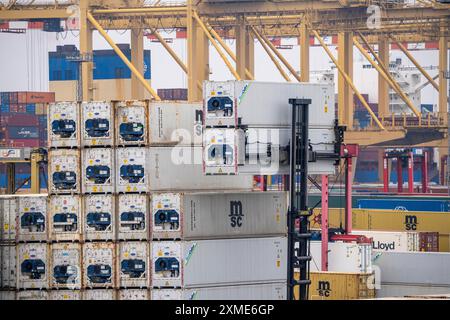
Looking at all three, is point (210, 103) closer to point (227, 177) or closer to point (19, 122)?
point (227, 177)

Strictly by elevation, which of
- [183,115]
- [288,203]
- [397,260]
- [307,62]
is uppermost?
[307,62]

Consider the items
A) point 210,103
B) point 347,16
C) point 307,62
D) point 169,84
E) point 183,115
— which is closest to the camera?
point 210,103

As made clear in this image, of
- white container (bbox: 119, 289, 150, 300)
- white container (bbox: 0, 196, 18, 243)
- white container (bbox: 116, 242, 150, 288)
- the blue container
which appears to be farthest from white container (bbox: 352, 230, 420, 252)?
white container (bbox: 0, 196, 18, 243)

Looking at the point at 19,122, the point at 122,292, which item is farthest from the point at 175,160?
the point at 19,122

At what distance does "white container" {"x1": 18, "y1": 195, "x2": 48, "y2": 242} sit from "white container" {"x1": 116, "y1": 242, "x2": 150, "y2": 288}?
8.41ft

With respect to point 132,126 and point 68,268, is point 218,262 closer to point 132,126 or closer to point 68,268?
point 68,268

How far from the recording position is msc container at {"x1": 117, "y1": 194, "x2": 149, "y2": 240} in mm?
27125

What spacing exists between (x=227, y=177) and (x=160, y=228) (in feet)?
10.7

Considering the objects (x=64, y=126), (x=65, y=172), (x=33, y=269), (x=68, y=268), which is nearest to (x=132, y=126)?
(x=64, y=126)

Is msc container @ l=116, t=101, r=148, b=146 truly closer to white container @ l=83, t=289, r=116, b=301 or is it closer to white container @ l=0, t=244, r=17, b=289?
white container @ l=83, t=289, r=116, b=301

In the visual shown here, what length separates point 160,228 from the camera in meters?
27.0

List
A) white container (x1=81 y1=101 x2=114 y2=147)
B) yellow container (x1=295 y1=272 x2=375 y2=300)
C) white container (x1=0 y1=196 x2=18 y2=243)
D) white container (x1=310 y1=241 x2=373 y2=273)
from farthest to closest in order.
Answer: white container (x1=310 y1=241 x2=373 y2=273) → yellow container (x1=295 y1=272 x2=375 y2=300) → white container (x1=0 y1=196 x2=18 y2=243) → white container (x1=81 y1=101 x2=114 y2=147)

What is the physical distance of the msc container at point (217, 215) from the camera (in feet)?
88.3
